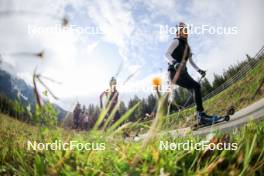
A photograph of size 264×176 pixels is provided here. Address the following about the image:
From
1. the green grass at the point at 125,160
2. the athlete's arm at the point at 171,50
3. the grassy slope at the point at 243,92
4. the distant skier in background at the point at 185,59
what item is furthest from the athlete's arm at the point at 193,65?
the grassy slope at the point at 243,92

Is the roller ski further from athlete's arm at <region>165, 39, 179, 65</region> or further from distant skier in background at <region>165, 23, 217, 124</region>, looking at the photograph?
athlete's arm at <region>165, 39, 179, 65</region>

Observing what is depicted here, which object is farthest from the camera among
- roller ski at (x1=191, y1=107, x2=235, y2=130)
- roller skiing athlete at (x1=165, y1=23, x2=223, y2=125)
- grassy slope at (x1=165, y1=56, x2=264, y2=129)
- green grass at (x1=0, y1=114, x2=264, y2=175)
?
grassy slope at (x1=165, y1=56, x2=264, y2=129)

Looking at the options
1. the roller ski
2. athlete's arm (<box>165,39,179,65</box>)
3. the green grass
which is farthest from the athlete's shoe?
the green grass

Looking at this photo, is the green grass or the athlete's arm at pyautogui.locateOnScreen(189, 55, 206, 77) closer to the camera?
the green grass

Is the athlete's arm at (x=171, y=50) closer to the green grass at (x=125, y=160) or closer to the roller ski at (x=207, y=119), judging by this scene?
the roller ski at (x=207, y=119)

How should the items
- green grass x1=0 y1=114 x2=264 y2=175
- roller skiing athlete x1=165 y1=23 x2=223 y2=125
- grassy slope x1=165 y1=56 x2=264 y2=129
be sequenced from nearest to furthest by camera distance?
green grass x1=0 y1=114 x2=264 y2=175 → roller skiing athlete x1=165 y1=23 x2=223 y2=125 → grassy slope x1=165 y1=56 x2=264 y2=129

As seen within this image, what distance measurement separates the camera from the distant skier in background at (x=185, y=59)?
2.91m

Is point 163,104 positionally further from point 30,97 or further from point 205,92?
point 205,92

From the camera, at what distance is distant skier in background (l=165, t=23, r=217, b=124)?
2909mm

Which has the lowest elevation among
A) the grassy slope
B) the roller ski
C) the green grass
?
the green grass

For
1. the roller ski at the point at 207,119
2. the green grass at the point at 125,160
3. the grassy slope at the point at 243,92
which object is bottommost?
the green grass at the point at 125,160

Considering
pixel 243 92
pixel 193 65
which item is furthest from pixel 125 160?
pixel 243 92

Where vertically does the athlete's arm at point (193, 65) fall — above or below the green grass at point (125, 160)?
above

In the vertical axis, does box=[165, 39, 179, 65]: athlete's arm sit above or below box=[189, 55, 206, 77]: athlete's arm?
above
